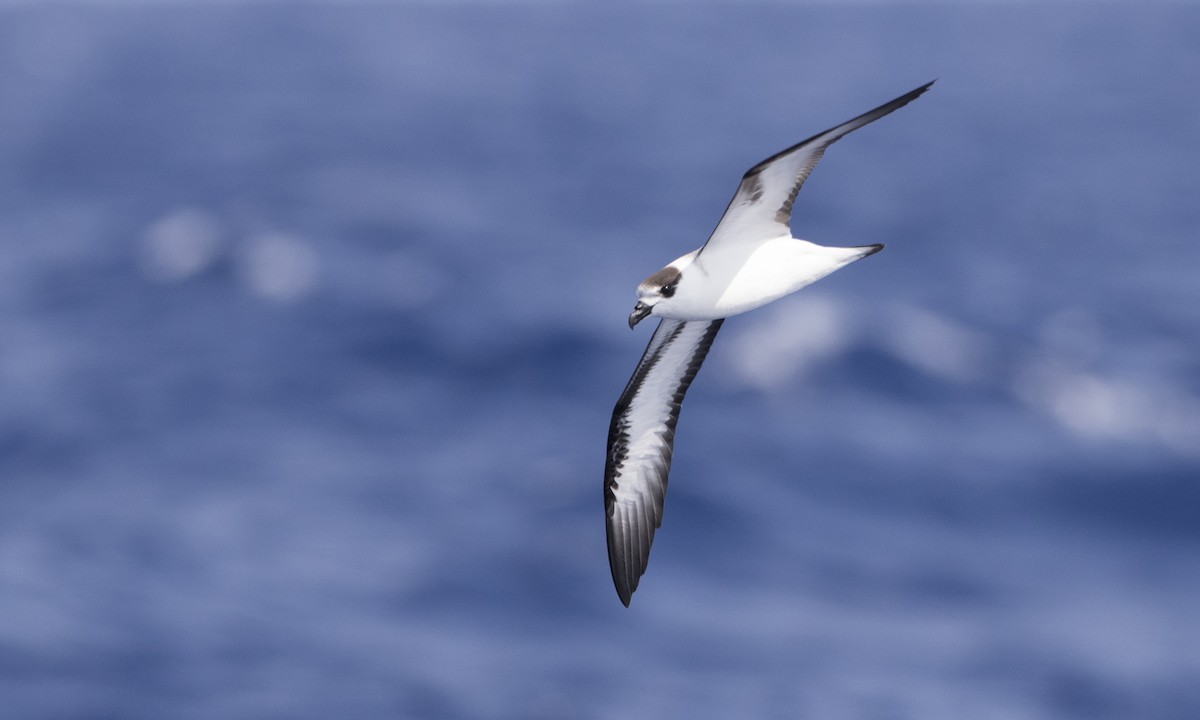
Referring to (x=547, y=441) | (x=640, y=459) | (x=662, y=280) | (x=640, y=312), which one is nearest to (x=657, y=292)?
(x=662, y=280)

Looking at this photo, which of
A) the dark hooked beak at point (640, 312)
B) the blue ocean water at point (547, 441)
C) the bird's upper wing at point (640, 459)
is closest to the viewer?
the dark hooked beak at point (640, 312)

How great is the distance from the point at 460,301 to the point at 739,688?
15.8m

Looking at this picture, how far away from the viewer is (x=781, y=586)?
37.1 m

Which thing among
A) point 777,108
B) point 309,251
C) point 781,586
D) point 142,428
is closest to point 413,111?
point 777,108

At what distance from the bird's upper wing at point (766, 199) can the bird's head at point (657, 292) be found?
433 mm

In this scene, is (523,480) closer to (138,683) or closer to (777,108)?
(138,683)

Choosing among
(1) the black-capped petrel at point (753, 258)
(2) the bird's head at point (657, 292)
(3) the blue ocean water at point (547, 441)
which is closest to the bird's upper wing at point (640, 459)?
(1) the black-capped petrel at point (753, 258)

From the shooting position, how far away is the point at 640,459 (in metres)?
16.5

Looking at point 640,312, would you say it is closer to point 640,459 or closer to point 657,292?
point 657,292

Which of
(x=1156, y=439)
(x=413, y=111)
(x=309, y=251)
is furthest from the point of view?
(x=413, y=111)

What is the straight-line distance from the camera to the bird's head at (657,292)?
1272cm

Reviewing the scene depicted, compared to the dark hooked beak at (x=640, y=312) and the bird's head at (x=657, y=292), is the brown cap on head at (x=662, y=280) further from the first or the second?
the dark hooked beak at (x=640, y=312)

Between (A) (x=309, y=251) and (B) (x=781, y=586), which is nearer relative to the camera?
(B) (x=781, y=586)

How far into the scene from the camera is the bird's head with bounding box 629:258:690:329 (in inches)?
501
